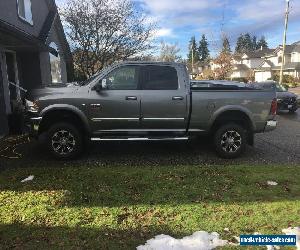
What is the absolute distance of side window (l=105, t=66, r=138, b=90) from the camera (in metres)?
8.54

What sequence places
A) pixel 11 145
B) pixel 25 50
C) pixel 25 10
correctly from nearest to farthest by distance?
pixel 11 145
pixel 25 10
pixel 25 50

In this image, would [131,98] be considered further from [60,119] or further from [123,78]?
[60,119]

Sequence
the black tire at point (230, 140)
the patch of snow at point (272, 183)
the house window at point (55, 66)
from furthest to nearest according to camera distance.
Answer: the house window at point (55, 66) → the black tire at point (230, 140) → the patch of snow at point (272, 183)

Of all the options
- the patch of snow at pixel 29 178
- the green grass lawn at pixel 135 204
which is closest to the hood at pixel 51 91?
the green grass lawn at pixel 135 204

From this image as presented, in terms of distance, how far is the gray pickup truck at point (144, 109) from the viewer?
834 cm

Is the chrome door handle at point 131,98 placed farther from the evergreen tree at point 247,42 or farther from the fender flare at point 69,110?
the evergreen tree at point 247,42

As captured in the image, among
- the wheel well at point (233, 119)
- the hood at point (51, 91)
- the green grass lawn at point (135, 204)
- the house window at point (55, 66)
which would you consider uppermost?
the house window at point (55, 66)

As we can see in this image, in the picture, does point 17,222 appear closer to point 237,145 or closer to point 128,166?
point 128,166

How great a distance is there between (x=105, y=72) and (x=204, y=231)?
15.3 ft

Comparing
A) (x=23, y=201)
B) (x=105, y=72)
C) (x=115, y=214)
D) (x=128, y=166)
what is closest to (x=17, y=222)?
(x=23, y=201)

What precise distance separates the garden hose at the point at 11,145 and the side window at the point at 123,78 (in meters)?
2.72

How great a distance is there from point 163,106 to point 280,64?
2959 inches

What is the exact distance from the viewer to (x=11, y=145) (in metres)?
9.94

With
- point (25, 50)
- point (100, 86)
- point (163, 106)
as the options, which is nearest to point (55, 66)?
point (25, 50)
